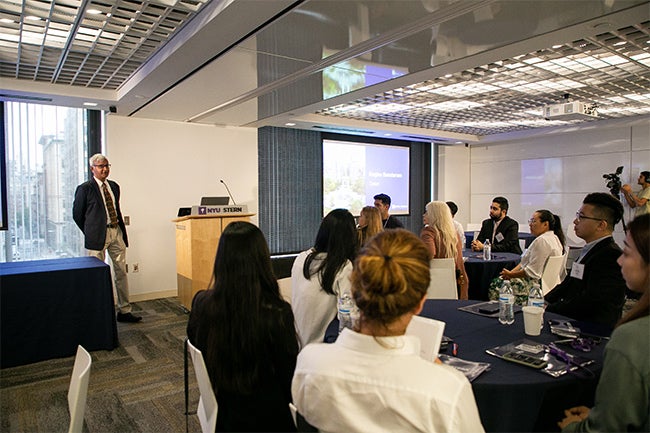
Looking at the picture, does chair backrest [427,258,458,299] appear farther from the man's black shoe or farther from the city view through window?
the city view through window

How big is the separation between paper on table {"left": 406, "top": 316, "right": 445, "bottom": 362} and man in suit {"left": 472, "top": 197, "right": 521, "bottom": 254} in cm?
403

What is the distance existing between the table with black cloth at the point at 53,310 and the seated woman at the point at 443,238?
9.54ft

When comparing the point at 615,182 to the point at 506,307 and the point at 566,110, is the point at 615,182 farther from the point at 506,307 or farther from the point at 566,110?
the point at 506,307

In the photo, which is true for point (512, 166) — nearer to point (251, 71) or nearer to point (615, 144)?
A: point (615, 144)

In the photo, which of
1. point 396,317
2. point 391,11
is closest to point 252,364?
point 396,317

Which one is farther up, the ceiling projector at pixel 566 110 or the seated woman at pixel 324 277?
the ceiling projector at pixel 566 110

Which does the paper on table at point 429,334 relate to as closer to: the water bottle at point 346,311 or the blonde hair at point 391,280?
the water bottle at point 346,311

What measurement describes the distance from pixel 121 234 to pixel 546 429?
183 inches

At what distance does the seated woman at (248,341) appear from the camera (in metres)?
1.64

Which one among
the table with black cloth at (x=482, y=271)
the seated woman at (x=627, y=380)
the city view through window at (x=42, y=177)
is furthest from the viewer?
the city view through window at (x=42, y=177)

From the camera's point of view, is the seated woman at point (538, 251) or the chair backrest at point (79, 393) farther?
the seated woman at point (538, 251)

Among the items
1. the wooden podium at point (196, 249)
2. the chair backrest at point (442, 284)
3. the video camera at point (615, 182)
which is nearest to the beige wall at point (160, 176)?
the wooden podium at point (196, 249)

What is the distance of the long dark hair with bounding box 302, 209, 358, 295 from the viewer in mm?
2379

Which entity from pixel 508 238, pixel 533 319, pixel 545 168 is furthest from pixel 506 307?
pixel 545 168
